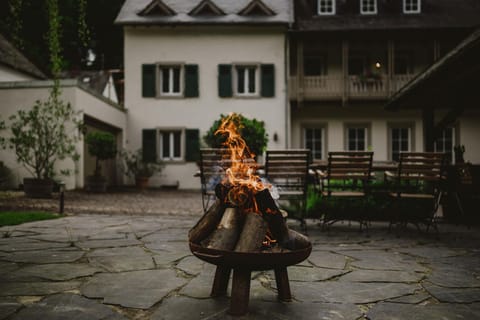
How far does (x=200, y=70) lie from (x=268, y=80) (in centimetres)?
278

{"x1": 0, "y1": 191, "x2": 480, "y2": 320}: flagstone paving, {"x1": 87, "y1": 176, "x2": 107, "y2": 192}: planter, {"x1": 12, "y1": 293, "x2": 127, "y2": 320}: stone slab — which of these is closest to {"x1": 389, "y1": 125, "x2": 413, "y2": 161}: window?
{"x1": 87, "y1": 176, "x2": 107, "y2": 192}: planter

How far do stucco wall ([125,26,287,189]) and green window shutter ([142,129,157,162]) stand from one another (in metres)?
A: 0.28

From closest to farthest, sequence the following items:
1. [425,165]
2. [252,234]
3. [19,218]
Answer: [252,234] < [425,165] < [19,218]

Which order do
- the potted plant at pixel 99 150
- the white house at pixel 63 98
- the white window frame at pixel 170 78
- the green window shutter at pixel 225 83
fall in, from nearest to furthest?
the white house at pixel 63 98, the potted plant at pixel 99 150, the green window shutter at pixel 225 83, the white window frame at pixel 170 78

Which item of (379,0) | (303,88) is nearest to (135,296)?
(303,88)

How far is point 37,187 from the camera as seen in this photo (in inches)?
380

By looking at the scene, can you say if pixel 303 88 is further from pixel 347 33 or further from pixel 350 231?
pixel 350 231

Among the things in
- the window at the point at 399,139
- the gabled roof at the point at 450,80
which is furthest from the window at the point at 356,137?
the gabled roof at the point at 450,80

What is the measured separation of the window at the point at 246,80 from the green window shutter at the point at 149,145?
10.3 ft

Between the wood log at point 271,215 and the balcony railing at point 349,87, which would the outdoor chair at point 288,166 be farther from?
the balcony railing at point 349,87

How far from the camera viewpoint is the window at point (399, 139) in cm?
1711

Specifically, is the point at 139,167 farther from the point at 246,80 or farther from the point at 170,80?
the point at 246,80

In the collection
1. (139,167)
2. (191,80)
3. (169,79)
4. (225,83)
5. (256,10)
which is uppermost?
(256,10)

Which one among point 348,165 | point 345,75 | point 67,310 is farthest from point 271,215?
point 345,75
